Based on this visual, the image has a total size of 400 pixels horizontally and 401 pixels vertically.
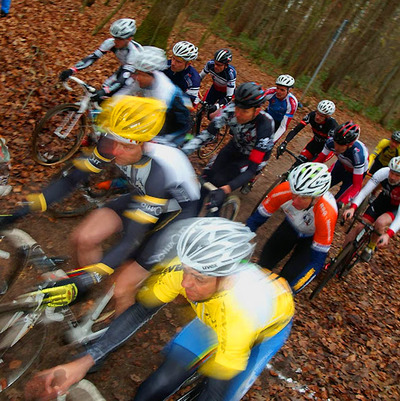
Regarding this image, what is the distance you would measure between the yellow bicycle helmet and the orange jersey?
6.65 ft

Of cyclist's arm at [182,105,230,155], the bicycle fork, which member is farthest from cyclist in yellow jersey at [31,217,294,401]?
cyclist's arm at [182,105,230,155]

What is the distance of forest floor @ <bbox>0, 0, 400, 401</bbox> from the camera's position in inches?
145

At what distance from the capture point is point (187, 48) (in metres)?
6.09

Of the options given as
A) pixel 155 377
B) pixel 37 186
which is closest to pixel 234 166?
pixel 37 186

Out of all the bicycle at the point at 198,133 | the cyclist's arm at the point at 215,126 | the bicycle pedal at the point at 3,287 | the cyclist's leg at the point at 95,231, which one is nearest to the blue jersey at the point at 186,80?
the bicycle at the point at 198,133

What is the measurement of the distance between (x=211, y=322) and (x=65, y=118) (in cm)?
421

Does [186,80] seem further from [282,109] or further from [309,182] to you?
[309,182]

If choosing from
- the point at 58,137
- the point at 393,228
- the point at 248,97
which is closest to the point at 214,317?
the point at 248,97

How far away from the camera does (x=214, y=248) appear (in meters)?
2.00

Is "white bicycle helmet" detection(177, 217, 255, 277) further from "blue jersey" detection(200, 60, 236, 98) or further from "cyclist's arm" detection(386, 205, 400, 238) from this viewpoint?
"blue jersey" detection(200, 60, 236, 98)

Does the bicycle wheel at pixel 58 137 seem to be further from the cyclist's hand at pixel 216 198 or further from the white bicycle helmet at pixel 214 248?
the white bicycle helmet at pixel 214 248

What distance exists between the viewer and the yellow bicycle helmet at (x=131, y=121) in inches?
101

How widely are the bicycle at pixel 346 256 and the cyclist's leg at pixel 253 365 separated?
3.24 meters

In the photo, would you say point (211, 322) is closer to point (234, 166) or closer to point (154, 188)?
point (154, 188)
